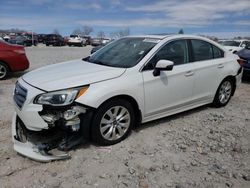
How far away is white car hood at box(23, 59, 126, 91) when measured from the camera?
3.86 metres

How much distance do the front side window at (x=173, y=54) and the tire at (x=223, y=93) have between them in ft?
4.42

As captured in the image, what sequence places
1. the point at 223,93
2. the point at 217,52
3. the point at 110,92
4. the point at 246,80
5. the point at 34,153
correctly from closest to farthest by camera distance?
the point at 34,153, the point at 110,92, the point at 217,52, the point at 223,93, the point at 246,80

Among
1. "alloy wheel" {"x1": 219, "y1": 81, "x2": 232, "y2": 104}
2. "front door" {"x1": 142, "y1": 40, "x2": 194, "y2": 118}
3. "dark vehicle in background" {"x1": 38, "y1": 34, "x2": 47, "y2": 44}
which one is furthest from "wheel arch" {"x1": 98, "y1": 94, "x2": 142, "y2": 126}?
"dark vehicle in background" {"x1": 38, "y1": 34, "x2": 47, "y2": 44}

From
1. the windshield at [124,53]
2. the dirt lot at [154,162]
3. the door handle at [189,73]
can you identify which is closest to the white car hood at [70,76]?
the windshield at [124,53]

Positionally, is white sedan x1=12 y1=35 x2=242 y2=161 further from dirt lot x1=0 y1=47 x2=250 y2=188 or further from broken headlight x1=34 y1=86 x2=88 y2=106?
dirt lot x1=0 y1=47 x2=250 y2=188

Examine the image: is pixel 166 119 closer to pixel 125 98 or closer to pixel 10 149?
pixel 125 98

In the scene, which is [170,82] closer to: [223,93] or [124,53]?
[124,53]

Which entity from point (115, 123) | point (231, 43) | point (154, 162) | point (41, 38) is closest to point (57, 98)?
point (115, 123)

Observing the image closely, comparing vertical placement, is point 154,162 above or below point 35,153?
below

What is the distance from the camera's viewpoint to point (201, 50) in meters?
5.56

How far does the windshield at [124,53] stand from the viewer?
460 cm

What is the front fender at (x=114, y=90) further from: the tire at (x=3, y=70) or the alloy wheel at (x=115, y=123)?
the tire at (x=3, y=70)

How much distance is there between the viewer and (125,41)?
535 cm

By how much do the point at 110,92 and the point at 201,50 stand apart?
247 cm
